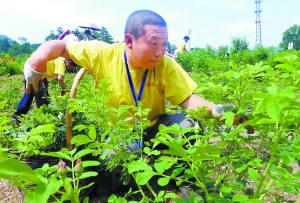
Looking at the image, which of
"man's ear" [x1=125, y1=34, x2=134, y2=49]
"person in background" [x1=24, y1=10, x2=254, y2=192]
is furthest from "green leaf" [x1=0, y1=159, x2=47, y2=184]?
"man's ear" [x1=125, y1=34, x2=134, y2=49]

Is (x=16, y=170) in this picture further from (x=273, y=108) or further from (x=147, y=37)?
(x=147, y=37)

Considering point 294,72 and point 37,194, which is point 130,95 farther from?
point 37,194

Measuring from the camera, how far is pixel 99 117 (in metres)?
1.07

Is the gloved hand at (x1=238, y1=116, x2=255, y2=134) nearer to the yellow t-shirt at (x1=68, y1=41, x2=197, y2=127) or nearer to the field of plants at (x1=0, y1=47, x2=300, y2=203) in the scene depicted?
the field of plants at (x1=0, y1=47, x2=300, y2=203)

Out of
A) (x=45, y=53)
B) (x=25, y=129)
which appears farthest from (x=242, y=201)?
(x=25, y=129)

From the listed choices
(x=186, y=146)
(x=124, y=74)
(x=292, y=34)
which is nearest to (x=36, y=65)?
(x=124, y=74)

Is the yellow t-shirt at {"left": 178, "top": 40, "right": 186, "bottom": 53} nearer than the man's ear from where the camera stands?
No

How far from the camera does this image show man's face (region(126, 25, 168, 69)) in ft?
5.16

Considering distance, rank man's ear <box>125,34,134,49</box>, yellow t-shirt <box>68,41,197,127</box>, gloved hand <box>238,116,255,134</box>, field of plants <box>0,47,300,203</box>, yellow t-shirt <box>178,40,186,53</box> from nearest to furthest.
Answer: field of plants <box>0,47,300,203</box> → gloved hand <box>238,116,255,134</box> → man's ear <box>125,34,134,49</box> → yellow t-shirt <box>68,41,197,127</box> → yellow t-shirt <box>178,40,186,53</box>

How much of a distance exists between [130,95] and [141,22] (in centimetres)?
49

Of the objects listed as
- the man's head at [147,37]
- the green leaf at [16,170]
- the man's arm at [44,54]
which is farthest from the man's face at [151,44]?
the green leaf at [16,170]

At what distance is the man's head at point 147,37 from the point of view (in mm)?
1575

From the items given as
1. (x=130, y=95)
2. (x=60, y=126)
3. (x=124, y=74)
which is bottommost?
(x=60, y=126)

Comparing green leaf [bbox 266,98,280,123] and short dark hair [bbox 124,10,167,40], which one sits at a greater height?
short dark hair [bbox 124,10,167,40]
